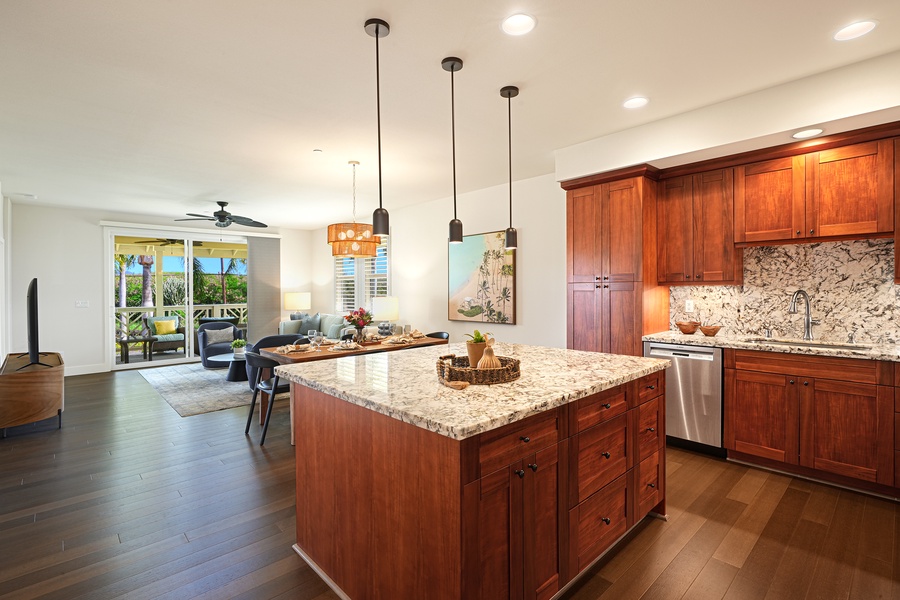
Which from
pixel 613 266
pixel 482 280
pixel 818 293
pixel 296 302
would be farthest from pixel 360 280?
pixel 818 293

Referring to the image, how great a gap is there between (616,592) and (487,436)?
115 centimetres

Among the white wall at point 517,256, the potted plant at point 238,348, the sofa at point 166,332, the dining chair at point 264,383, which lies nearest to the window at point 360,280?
the white wall at point 517,256

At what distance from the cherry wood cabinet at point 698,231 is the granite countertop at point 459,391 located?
1.63m

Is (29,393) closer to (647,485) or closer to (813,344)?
(647,485)

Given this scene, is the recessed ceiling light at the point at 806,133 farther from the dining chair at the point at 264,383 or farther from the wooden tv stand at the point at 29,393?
the wooden tv stand at the point at 29,393

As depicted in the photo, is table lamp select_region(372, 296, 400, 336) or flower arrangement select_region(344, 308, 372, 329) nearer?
flower arrangement select_region(344, 308, 372, 329)

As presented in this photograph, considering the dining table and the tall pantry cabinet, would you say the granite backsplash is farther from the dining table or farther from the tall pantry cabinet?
the dining table

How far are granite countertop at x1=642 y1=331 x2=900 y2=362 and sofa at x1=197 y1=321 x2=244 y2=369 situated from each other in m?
6.15

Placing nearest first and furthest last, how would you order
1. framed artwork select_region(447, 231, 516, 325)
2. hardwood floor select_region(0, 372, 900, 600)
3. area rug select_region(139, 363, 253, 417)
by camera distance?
hardwood floor select_region(0, 372, 900, 600) → area rug select_region(139, 363, 253, 417) → framed artwork select_region(447, 231, 516, 325)

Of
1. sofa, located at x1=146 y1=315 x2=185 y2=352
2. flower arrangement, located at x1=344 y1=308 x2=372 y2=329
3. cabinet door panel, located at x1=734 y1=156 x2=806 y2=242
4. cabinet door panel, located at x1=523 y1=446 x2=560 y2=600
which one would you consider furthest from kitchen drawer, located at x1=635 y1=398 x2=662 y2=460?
sofa, located at x1=146 y1=315 x2=185 y2=352

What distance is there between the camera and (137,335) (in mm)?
7742

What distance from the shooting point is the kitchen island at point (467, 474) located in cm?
140

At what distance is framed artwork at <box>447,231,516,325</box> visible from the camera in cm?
546

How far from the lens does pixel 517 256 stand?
5.39 m
